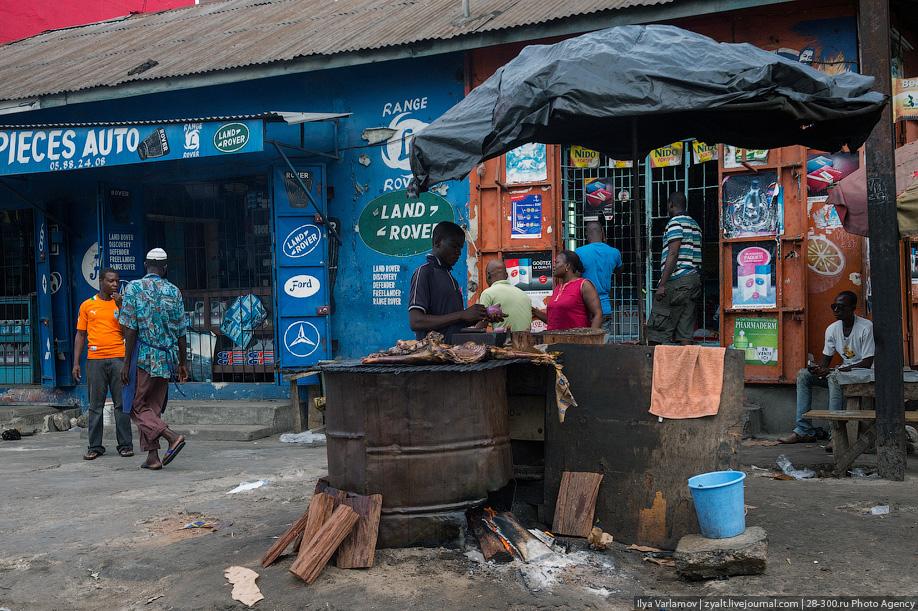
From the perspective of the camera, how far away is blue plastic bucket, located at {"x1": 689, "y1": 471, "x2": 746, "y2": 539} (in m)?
3.74

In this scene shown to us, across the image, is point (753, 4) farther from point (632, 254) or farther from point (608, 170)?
point (632, 254)

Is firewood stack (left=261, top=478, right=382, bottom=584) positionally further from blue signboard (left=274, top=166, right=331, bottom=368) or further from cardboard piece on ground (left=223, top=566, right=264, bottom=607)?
blue signboard (left=274, top=166, right=331, bottom=368)

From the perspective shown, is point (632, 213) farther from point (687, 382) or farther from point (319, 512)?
point (319, 512)

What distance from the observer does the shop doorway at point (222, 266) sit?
10.2 metres

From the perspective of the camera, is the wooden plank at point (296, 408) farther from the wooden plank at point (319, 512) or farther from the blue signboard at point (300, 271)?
the wooden plank at point (319, 512)

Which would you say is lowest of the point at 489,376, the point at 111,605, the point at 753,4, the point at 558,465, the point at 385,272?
the point at 111,605

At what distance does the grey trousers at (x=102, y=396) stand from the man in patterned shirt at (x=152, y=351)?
2.03 feet

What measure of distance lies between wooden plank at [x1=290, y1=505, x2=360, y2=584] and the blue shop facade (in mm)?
5362

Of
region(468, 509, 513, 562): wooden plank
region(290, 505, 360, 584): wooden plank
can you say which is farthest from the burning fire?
region(290, 505, 360, 584): wooden plank

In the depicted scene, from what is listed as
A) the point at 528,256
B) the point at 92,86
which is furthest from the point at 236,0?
the point at 528,256

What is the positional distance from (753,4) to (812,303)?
297 centimetres

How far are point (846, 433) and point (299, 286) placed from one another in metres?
6.18

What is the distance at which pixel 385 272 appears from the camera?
9.36 m

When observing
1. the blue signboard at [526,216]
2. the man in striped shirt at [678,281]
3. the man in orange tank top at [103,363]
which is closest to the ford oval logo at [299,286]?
the man in orange tank top at [103,363]
